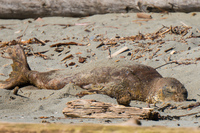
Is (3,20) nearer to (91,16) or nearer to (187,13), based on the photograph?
(91,16)

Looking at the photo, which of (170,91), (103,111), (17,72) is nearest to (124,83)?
(170,91)

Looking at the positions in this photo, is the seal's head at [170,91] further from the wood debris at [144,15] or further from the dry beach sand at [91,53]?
the wood debris at [144,15]

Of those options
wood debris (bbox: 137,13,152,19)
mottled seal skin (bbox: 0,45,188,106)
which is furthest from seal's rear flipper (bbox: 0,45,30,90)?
wood debris (bbox: 137,13,152,19)

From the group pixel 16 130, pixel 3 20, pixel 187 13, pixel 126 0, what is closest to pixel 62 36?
pixel 126 0

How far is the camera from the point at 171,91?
426cm

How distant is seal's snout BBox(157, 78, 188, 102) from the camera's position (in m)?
4.17

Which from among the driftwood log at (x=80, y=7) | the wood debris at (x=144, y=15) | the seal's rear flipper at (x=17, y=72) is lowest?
the seal's rear flipper at (x=17, y=72)

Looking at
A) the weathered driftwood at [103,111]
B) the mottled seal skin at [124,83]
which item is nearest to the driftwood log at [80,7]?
the mottled seal skin at [124,83]

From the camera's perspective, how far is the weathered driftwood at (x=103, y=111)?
9.65 ft

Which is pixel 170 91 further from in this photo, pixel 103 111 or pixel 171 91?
pixel 103 111

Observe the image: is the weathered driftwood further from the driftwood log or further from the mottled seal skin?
the driftwood log

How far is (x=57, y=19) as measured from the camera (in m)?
8.81

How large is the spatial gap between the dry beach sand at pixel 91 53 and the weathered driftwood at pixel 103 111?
110 mm

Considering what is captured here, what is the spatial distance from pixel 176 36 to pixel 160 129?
5.85 m
